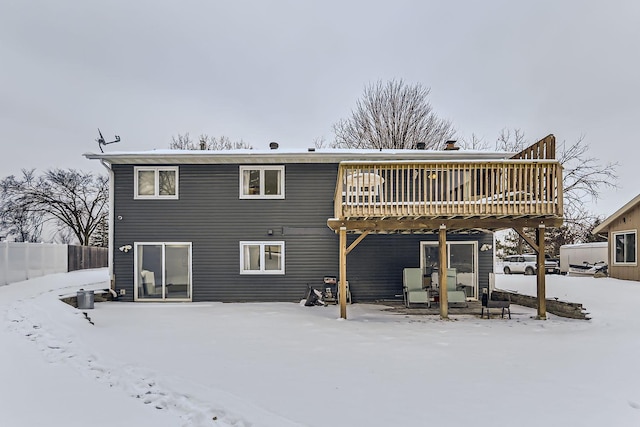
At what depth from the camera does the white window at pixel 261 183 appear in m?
12.9

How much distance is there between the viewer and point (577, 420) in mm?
4168

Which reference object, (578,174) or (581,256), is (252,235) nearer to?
(581,256)

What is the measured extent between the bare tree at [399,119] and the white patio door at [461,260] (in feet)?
46.5

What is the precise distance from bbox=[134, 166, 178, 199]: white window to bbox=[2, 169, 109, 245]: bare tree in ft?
67.1

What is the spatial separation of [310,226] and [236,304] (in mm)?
3088

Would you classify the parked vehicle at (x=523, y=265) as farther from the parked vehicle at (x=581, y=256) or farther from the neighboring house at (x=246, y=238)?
the neighboring house at (x=246, y=238)

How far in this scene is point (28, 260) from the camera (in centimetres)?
1512

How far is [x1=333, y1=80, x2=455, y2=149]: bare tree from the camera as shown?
26406 millimetres

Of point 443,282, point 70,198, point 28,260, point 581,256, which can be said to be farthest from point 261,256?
point 70,198

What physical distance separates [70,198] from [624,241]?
108 feet

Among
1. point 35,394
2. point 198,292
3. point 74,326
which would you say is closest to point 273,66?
point 198,292

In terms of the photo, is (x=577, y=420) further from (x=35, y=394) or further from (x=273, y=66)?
(x=273, y=66)

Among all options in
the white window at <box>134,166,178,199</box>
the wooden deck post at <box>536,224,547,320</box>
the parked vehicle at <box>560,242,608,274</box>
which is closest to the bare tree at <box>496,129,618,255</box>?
the parked vehicle at <box>560,242,608,274</box>

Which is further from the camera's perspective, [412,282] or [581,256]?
[581,256]
